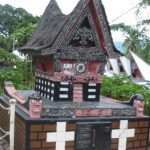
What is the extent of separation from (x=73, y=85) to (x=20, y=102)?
1192mm

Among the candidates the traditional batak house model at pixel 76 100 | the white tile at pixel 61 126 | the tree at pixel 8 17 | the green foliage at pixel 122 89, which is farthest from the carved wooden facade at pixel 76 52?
the tree at pixel 8 17

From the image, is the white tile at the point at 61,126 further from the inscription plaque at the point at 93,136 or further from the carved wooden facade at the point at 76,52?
the carved wooden facade at the point at 76,52

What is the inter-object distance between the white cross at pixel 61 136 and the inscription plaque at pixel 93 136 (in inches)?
6.7

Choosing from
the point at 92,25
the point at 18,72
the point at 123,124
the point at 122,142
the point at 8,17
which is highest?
the point at 8,17

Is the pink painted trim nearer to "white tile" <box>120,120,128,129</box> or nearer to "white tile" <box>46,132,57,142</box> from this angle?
"white tile" <box>46,132,57,142</box>

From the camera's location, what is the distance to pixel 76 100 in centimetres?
770

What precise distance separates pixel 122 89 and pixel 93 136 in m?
3.24

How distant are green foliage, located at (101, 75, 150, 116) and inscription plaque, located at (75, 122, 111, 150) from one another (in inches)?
99.3

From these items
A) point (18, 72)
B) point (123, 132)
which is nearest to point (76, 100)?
point (123, 132)

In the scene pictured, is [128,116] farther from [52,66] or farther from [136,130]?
[52,66]

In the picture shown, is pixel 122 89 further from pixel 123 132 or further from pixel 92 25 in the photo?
pixel 92 25

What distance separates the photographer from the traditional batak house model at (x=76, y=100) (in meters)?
6.68

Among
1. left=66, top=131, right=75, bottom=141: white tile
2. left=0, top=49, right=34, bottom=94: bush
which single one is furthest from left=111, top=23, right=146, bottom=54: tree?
left=66, top=131, right=75, bottom=141: white tile

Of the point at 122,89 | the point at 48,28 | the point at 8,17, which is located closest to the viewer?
the point at 48,28
